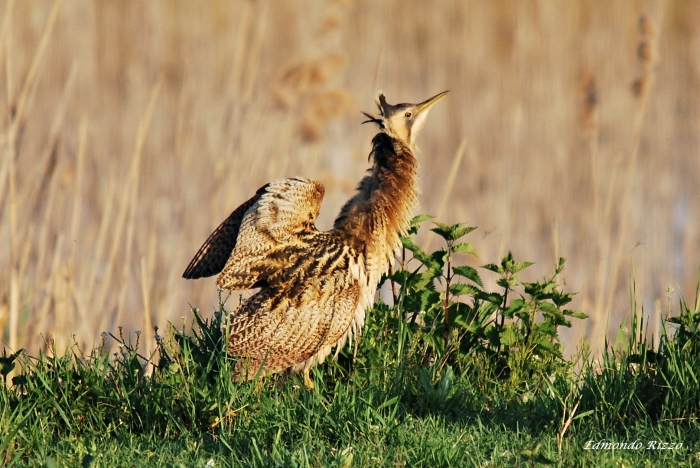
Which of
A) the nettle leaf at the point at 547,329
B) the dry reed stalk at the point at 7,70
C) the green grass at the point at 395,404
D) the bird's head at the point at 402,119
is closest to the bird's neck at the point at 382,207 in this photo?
the bird's head at the point at 402,119

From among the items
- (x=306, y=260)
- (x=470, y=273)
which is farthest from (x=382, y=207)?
(x=470, y=273)

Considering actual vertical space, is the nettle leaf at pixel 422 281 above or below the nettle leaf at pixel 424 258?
below

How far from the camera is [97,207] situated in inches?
326

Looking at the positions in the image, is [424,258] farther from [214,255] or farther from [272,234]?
[214,255]

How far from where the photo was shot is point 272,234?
5160mm

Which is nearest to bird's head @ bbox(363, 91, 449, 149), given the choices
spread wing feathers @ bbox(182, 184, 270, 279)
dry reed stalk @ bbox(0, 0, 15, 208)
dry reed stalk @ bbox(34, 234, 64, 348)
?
spread wing feathers @ bbox(182, 184, 270, 279)

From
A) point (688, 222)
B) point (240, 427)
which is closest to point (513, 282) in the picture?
point (240, 427)

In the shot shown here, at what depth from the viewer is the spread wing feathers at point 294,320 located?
4.73 m

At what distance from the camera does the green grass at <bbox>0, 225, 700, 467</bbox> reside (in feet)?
12.2

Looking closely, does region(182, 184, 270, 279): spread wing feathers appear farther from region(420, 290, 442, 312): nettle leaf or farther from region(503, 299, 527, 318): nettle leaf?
region(503, 299, 527, 318): nettle leaf

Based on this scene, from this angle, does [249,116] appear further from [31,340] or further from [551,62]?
[551,62]

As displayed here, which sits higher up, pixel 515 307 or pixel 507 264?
pixel 507 264

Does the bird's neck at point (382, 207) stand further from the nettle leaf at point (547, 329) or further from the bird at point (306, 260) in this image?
the nettle leaf at point (547, 329)

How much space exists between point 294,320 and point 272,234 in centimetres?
56
